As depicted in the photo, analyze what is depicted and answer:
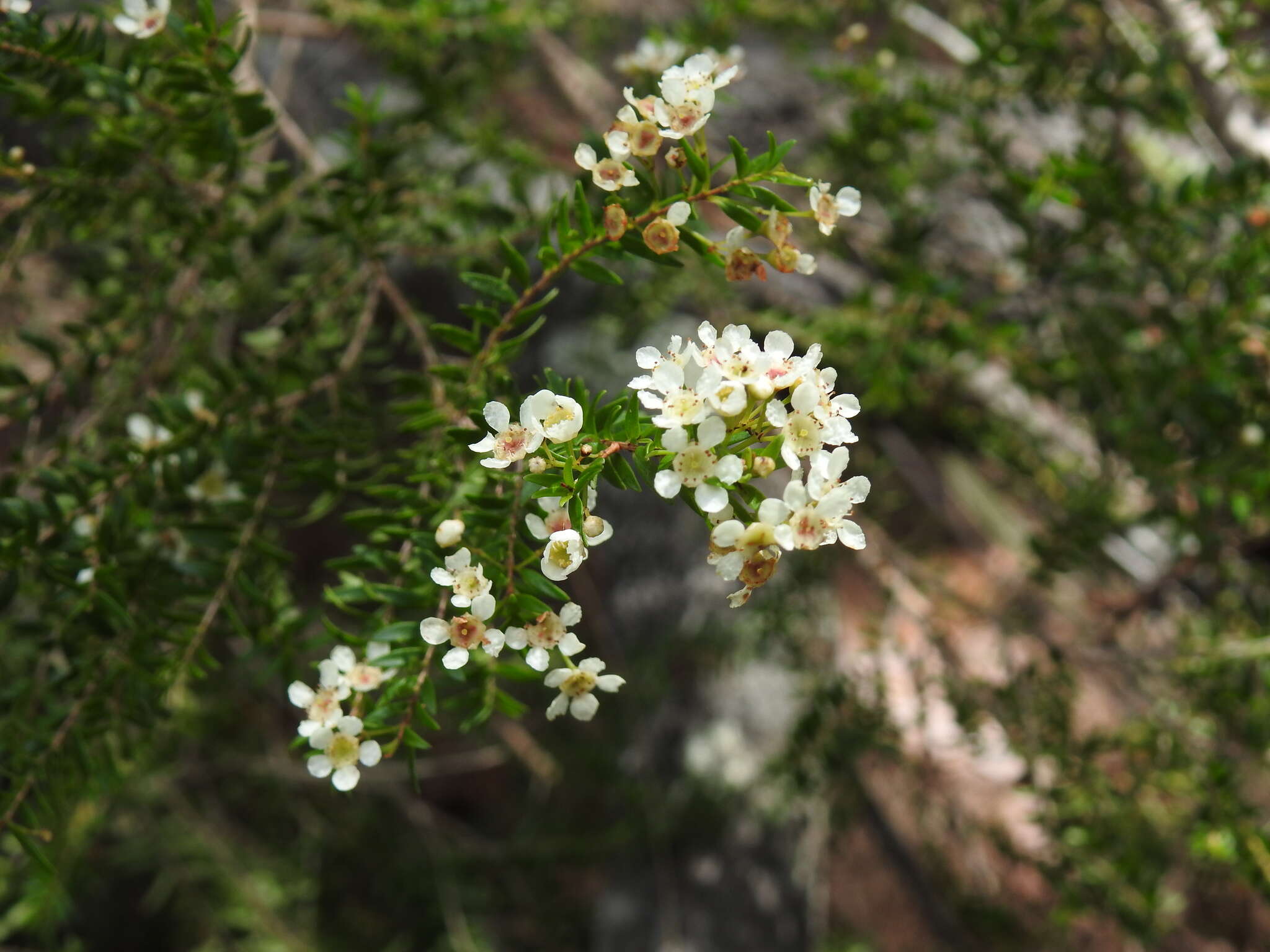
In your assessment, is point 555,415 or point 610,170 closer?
point 555,415

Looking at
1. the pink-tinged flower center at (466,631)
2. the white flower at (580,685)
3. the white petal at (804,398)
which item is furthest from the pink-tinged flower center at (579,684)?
the white petal at (804,398)

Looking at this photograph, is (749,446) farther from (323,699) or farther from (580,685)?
(323,699)

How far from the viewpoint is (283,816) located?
2.76 meters

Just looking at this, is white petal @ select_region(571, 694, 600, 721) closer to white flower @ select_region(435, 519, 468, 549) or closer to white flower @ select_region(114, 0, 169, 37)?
white flower @ select_region(435, 519, 468, 549)

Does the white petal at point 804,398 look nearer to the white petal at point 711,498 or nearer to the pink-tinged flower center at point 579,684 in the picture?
the white petal at point 711,498

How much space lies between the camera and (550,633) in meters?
0.85

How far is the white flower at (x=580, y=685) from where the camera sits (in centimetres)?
86

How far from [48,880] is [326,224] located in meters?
1.06

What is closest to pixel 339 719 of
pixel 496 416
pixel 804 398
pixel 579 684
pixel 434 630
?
pixel 434 630

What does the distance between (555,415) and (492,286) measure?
0.30m

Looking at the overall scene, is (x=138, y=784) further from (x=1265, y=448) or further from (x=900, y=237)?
(x=1265, y=448)

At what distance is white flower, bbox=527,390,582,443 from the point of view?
31.2 inches

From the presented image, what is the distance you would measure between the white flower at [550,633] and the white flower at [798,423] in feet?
0.86

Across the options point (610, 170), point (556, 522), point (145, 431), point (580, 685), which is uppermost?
point (610, 170)
